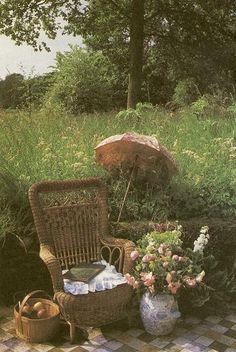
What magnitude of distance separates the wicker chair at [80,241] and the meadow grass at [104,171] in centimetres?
55

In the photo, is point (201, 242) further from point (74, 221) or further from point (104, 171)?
point (104, 171)

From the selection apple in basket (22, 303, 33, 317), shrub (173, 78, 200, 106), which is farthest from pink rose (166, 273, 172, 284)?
shrub (173, 78, 200, 106)

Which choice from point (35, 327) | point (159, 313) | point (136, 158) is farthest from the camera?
point (136, 158)

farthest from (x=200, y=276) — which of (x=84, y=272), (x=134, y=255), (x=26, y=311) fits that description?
(x=26, y=311)

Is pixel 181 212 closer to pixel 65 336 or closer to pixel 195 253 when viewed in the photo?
pixel 195 253

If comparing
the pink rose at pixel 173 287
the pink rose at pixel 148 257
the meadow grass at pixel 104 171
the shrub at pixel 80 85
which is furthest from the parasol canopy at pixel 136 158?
the shrub at pixel 80 85

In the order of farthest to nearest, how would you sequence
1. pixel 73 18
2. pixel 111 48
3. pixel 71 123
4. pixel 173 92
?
pixel 173 92, pixel 111 48, pixel 73 18, pixel 71 123

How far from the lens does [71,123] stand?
321 inches

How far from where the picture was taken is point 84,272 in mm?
4785

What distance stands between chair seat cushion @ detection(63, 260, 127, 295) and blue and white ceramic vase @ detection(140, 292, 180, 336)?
353mm

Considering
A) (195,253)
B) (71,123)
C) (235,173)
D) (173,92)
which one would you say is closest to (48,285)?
(195,253)

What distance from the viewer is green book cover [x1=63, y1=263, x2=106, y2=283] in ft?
15.3

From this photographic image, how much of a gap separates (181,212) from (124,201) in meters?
0.68

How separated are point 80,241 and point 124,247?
0.54m
